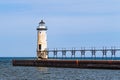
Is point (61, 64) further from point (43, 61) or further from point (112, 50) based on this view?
point (112, 50)

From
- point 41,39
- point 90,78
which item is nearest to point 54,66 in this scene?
point 41,39

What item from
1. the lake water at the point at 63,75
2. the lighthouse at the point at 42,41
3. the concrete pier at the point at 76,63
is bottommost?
the lake water at the point at 63,75

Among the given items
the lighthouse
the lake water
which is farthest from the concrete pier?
the lake water

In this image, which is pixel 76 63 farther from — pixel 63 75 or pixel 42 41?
pixel 63 75

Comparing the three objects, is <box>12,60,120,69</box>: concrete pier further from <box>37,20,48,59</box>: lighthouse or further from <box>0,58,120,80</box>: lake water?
<box>0,58,120,80</box>: lake water

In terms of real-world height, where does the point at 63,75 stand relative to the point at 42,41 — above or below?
below

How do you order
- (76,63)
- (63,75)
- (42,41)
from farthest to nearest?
1. (42,41)
2. (76,63)
3. (63,75)

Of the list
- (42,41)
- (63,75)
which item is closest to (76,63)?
(42,41)

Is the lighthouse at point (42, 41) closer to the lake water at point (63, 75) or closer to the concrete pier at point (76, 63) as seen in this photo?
the concrete pier at point (76, 63)

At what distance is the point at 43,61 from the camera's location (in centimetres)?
8525

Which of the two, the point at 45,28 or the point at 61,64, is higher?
the point at 45,28

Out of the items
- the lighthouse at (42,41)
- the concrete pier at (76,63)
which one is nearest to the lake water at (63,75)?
the concrete pier at (76,63)

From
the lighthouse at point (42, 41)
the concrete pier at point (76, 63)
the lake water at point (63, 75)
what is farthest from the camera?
the lighthouse at point (42, 41)

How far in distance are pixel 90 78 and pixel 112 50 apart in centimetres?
3124
